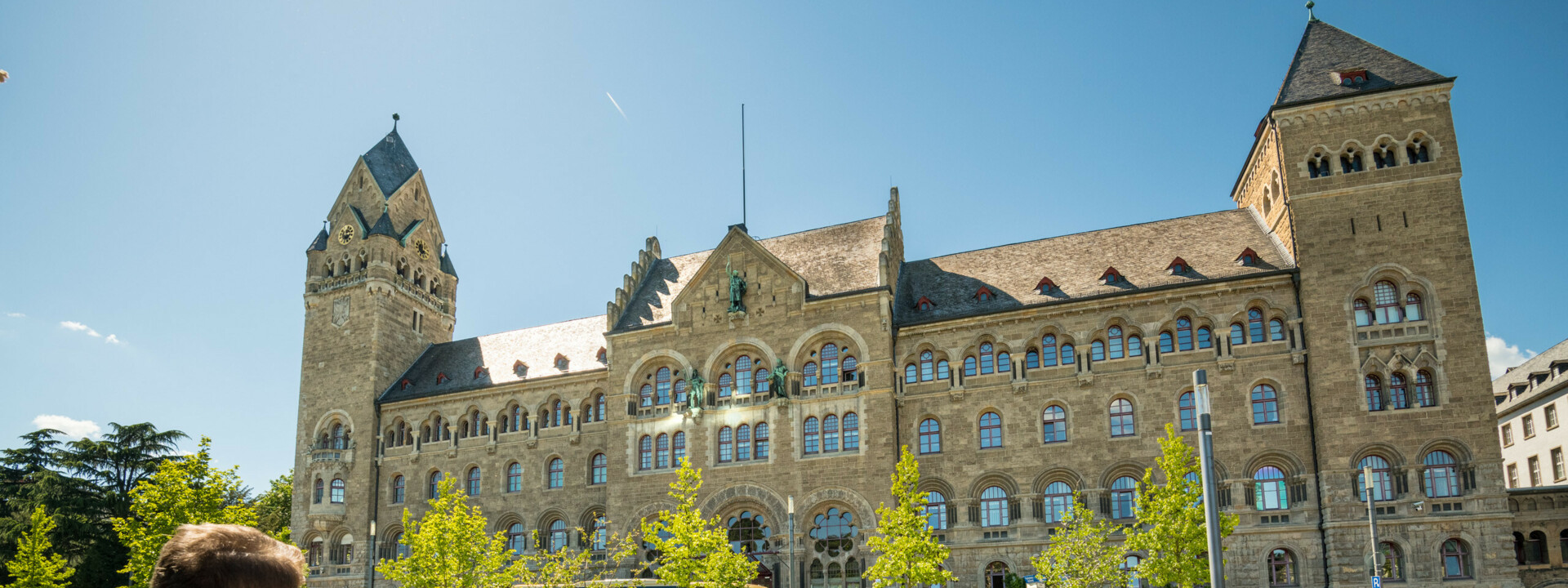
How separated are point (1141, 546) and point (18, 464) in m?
63.0

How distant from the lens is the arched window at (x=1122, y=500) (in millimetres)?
42844

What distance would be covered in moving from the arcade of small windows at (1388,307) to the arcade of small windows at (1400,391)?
1.99 m

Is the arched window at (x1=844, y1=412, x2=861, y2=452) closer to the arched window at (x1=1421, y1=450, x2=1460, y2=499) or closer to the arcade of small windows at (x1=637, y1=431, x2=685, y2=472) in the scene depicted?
the arcade of small windows at (x1=637, y1=431, x2=685, y2=472)

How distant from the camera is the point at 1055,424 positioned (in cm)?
4469

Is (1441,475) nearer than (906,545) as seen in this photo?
No

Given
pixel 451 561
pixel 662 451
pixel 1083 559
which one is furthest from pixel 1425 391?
pixel 451 561

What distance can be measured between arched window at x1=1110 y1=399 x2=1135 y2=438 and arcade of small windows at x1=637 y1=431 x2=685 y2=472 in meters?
18.0

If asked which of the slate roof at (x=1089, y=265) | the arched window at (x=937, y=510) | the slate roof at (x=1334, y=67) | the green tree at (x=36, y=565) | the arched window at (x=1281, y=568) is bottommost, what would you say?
the arched window at (x=1281, y=568)

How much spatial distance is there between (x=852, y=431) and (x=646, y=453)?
9.71 m

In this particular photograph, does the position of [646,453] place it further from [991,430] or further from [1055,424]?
[1055,424]

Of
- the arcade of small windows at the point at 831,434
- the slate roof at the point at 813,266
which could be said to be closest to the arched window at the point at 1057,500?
Result: the arcade of small windows at the point at 831,434

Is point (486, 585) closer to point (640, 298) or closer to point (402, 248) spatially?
point (640, 298)

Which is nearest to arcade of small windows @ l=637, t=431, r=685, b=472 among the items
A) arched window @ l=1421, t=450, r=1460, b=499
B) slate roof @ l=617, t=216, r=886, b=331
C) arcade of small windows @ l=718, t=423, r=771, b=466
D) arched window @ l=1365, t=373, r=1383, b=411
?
arcade of small windows @ l=718, t=423, r=771, b=466

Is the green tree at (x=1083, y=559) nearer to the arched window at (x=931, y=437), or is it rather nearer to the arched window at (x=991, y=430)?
the arched window at (x=991, y=430)
